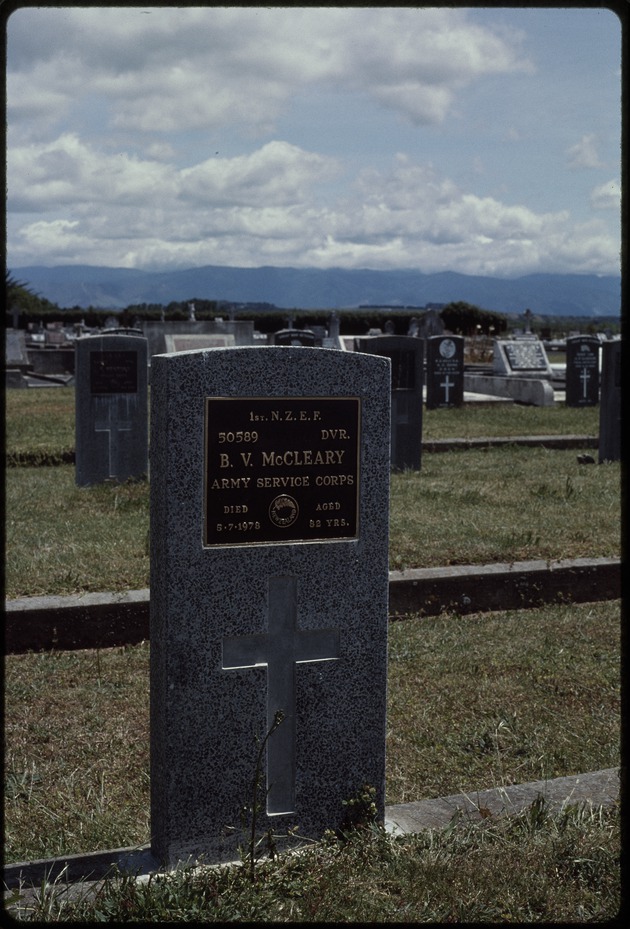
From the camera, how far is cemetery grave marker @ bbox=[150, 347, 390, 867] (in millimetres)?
3256

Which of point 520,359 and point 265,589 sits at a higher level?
point 520,359

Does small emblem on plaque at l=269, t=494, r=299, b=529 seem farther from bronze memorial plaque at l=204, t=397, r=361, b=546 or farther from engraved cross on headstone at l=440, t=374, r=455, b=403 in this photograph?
engraved cross on headstone at l=440, t=374, r=455, b=403

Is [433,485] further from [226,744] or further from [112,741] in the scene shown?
[226,744]

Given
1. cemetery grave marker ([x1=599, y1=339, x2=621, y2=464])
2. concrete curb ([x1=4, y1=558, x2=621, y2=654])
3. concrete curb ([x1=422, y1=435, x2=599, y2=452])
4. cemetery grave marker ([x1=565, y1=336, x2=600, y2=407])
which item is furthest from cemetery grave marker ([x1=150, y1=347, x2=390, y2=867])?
cemetery grave marker ([x1=565, y1=336, x2=600, y2=407])

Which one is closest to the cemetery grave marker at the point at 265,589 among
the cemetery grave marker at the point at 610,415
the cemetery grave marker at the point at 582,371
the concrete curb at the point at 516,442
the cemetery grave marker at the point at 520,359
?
the cemetery grave marker at the point at 610,415

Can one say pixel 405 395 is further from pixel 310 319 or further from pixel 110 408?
pixel 310 319

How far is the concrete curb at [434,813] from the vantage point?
314 cm

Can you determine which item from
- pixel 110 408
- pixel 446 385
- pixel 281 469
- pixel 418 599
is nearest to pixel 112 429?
pixel 110 408

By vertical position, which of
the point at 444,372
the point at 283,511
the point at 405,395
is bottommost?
the point at 283,511

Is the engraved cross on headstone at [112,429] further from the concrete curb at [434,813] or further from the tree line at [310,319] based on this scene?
the tree line at [310,319]

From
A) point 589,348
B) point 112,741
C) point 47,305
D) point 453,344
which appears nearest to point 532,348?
point 589,348

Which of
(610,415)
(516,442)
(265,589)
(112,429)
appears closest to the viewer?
(265,589)

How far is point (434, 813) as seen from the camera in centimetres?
354

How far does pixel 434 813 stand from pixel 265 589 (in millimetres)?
998
